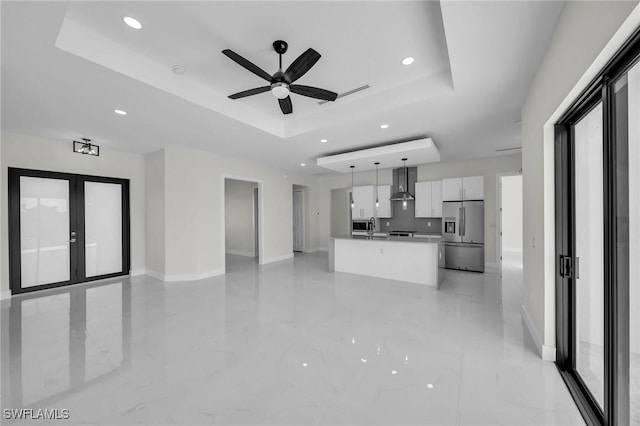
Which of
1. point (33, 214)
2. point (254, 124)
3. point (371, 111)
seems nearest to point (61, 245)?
point (33, 214)

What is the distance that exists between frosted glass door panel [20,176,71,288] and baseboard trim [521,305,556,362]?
24.7 ft

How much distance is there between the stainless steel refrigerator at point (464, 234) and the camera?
19.7 ft

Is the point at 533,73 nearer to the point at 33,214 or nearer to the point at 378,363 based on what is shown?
the point at 378,363

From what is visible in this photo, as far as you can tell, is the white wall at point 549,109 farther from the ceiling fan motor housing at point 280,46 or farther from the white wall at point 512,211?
the white wall at point 512,211

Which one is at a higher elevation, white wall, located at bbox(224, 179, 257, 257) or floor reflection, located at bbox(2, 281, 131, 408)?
white wall, located at bbox(224, 179, 257, 257)

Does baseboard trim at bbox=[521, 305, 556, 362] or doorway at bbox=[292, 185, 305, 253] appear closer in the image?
baseboard trim at bbox=[521, 305, 556, 362]

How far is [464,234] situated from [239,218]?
6.83m

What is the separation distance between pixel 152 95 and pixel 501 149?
20.9 feet

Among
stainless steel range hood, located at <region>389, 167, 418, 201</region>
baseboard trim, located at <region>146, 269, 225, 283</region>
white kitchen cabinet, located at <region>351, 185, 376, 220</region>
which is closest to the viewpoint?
baseboard trim, located at <region>146, 269, 225, 283</region>

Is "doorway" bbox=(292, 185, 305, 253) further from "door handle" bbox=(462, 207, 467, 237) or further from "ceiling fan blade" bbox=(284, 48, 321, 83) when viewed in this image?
"ceiling fan blade" bbox=(284, 48, 321, 83)

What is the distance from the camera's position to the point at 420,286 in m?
4.82

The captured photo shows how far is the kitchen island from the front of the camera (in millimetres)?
4883

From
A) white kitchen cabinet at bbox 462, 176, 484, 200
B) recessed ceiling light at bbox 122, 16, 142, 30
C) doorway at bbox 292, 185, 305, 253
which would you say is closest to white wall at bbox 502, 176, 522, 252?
white kitchen cabinet at bbox 462, 176, 484, 200

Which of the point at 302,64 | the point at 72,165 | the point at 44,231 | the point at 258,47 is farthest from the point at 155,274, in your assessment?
the point at 302,64
